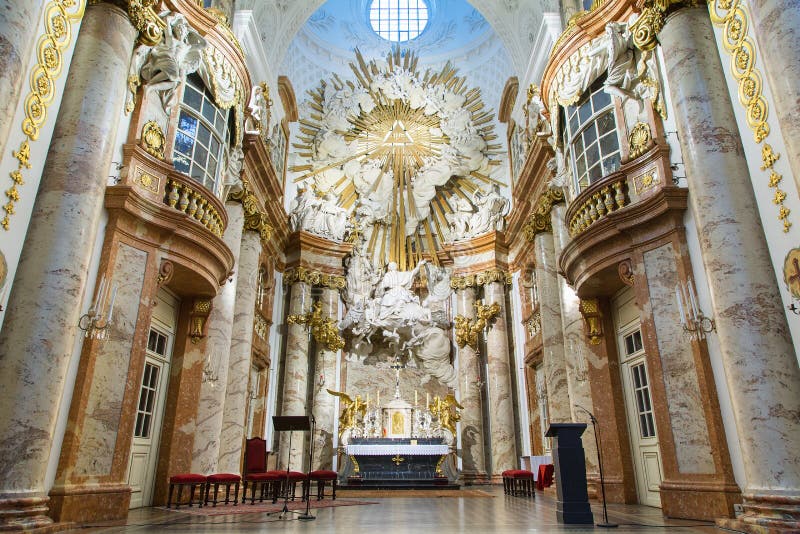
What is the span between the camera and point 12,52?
5457 mm

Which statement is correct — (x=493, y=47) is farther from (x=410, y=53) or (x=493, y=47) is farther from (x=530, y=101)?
(x=530, y=101)

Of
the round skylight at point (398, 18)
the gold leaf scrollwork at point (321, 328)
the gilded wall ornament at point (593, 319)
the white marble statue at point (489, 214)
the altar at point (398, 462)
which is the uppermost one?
the round skylight at point (398, 18)

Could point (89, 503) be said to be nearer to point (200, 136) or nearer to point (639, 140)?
point (200, 136)

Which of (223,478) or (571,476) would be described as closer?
(571,476)

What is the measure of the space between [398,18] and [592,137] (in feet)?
42.4

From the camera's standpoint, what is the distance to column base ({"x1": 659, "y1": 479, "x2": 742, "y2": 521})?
646 cm

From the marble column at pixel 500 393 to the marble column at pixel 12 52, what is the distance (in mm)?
12180

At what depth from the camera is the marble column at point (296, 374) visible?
1451 cm

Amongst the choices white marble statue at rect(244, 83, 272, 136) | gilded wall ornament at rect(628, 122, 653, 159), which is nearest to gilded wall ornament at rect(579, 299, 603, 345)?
gilded wall ornament at rect(628, 122, 653, 159)

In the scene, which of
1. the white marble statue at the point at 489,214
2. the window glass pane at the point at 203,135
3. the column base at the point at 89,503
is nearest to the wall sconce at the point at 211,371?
the column base at the point at 89,503

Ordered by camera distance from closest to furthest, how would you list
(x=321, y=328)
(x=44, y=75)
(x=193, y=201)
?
(x=44, y=75)
(x=193, y=201)
(x=321, y=328)

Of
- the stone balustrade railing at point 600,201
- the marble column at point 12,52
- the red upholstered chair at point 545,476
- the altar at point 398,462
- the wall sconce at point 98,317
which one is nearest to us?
the marble column at point 12,52

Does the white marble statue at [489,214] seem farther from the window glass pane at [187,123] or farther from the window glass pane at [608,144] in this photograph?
the window glass pane at [187,123]

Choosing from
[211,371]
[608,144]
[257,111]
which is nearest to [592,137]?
[608,144]
